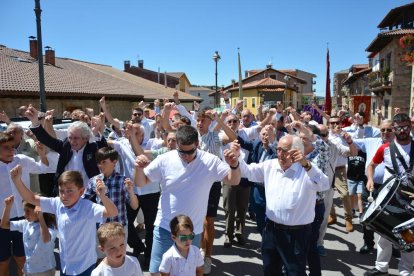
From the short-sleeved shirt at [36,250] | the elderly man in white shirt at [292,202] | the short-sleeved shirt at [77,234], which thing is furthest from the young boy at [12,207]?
the elderly man in white shirt at [292,202]

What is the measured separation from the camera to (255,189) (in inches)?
177

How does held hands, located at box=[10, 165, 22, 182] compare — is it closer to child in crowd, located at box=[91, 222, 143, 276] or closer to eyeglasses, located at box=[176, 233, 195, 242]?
child in crowd, located at box=[91, 222, 143, 276]

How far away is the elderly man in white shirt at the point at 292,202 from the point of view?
9.99 feet

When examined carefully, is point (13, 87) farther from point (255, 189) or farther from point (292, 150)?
point (292, 150)

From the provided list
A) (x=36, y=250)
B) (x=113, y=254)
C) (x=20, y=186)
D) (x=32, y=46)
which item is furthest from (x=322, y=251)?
(x=32, y=46)

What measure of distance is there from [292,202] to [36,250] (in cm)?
234

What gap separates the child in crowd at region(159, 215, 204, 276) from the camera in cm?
273

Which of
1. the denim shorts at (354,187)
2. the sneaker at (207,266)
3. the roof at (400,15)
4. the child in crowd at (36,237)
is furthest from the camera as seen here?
the roof at (400,15)

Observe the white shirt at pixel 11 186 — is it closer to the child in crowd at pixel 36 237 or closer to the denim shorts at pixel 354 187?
the child in crowd at pixel 36 237

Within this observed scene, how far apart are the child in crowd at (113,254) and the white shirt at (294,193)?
1328 millimetres

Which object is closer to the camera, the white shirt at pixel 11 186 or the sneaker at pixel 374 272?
the white shirt at pixel 11 186

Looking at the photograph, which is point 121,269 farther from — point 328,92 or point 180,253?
point 328,92

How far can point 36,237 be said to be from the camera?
128 inches

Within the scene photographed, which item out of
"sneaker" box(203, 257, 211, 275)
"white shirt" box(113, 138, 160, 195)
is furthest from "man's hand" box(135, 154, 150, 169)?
"sneaker" box(203, 257, 211, 275)
